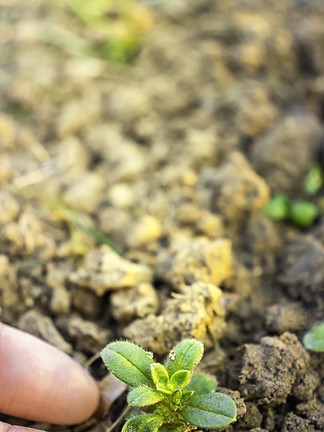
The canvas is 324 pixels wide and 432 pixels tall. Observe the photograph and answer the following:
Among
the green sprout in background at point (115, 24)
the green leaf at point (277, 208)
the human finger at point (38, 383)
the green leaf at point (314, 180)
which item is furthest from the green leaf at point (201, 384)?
the green sprout in background at point (115, 24)

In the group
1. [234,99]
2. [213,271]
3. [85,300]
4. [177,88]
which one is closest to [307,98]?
[234,99]

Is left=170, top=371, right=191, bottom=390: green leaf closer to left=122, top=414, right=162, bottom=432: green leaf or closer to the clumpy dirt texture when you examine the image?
left=122, top=414, right=162, bottom=432: green leaf

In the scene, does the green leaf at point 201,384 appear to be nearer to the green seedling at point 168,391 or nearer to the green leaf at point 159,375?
the green seedling at point 168,391

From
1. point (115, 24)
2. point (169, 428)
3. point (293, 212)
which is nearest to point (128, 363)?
point (169, 428)

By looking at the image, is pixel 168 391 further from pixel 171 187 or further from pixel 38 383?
pixel 171 187

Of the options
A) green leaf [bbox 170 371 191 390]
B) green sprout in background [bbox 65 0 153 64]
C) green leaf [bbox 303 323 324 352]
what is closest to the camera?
green leaf [bbox 170 371 191 390]

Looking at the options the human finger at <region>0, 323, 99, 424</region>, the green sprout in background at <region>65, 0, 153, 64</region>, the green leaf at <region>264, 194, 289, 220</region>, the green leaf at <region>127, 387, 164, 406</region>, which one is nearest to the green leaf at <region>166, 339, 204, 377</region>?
the green leaf at <region>127, 387, 164, 406</region>
